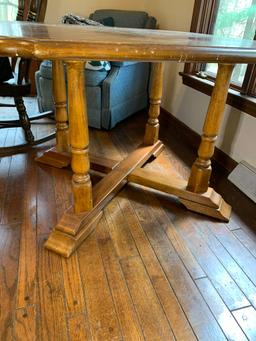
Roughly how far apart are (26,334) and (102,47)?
848 mm

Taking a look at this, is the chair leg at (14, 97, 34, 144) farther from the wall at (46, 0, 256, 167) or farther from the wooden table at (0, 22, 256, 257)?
the wall at (46, 0, 256, 167)

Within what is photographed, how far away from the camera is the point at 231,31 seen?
176cm

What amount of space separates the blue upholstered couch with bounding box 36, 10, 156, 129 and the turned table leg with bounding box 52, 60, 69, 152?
1.63 ft

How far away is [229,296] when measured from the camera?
3.11 ft

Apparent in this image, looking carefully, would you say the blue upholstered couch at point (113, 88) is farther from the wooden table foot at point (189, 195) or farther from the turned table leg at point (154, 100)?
the wooden table foot at point (189, 195)

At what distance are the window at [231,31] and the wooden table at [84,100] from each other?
363mm

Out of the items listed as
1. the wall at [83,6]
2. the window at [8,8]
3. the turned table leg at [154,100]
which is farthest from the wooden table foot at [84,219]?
the window at [8,8]

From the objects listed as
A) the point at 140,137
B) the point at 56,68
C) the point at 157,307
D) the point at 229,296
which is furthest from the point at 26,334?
the point at 140,137

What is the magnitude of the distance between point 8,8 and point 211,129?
112 inches

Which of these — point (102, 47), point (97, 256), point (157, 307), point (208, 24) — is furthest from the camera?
point (208, 24)

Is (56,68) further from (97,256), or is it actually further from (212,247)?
(212,247)

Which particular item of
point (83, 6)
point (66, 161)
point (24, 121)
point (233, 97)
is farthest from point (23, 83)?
point (83, 6)

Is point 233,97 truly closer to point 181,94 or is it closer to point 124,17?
point 181,94

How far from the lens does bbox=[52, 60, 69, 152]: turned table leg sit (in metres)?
1.44
